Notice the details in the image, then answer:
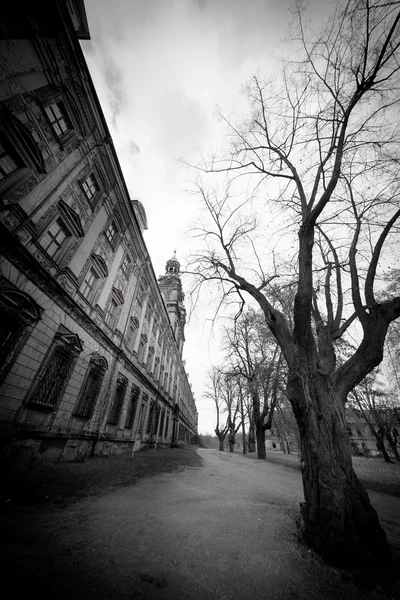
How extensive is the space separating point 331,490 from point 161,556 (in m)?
2.35

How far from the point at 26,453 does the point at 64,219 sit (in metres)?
7.19

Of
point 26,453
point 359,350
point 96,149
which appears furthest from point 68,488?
point 96,149

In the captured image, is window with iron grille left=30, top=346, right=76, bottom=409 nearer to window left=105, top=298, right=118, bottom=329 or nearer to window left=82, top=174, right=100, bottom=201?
window left=105, top=298, right=118, bottom=329

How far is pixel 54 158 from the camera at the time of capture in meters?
7.59

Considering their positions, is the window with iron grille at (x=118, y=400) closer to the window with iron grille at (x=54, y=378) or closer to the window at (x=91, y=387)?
the window at (x=91, y=387)

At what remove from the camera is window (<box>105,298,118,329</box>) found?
1080 cm

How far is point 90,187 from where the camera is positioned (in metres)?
9.71

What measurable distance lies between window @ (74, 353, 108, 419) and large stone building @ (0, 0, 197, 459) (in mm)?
48

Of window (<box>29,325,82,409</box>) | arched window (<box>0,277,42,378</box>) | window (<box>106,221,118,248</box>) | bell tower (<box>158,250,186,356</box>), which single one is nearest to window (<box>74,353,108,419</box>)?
window (<box>29,325,82,409</box>)

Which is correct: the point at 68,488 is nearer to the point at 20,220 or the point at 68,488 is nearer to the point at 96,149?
the point at 20,220

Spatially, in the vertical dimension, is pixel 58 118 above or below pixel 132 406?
above

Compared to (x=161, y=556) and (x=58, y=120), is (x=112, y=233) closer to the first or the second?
(x=58, y=120)

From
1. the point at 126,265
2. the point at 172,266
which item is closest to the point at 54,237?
the point at 126,265

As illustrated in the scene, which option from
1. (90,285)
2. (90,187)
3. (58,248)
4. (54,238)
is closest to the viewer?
(54,238)
